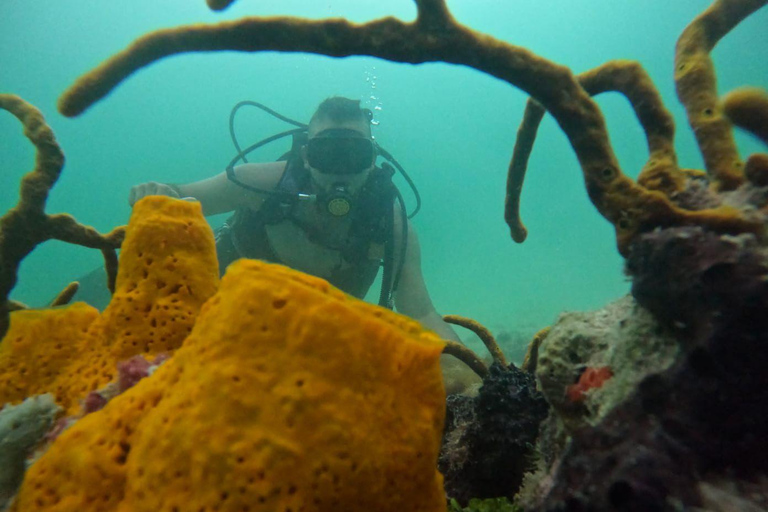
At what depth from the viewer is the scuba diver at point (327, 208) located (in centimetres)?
593

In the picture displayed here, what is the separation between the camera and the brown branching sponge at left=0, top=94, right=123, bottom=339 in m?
2.01

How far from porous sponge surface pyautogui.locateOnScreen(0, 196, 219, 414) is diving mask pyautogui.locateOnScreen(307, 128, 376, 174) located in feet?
13.7

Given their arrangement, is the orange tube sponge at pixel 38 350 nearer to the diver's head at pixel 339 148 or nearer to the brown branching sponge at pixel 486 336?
the brown branching sponge at pixel 486 336

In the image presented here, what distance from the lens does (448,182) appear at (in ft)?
354

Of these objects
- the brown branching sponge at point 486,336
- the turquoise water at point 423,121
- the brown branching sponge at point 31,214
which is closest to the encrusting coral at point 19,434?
the brown branching sponge at point 31,214

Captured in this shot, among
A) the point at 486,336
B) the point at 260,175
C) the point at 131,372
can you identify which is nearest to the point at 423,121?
the point at 260,175

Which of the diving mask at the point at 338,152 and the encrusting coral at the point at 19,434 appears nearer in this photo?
the encrusting coral at the point at 19,434

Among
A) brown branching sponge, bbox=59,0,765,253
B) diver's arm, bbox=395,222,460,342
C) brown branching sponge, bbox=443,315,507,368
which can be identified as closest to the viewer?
brown branching sponge, bbox=59,0,765,253

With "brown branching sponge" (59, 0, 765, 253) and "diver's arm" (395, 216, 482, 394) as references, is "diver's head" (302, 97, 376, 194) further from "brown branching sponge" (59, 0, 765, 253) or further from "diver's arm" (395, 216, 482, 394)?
Answer: "brown branching sponge" (59, 0, 765, 253)

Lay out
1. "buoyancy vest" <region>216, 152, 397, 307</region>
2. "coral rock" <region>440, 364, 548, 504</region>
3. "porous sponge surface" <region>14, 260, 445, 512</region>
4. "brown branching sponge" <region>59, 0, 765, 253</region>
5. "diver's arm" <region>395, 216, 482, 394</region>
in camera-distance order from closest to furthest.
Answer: "porous sponge surface" <region>14, 260, 445, 512</region> → "brown branching sponge" <region>59, 0, 765, 253</region> → "coral rock" <region>440, 364, 548, 504</region> → "diver's arm" <region>395, 216, 482, 394</region> → "buoyancy vest" <region>216, 152, 397, 307</region>

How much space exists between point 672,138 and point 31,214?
3154mm

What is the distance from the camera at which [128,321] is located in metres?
1.68

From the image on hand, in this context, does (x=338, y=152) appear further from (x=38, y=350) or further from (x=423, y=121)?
(x=423, y=121)

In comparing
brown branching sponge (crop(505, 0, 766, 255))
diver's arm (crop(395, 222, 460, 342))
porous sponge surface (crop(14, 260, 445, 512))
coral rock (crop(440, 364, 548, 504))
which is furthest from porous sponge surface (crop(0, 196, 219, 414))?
diver's arm (crop(395, 222, 460, 342))
